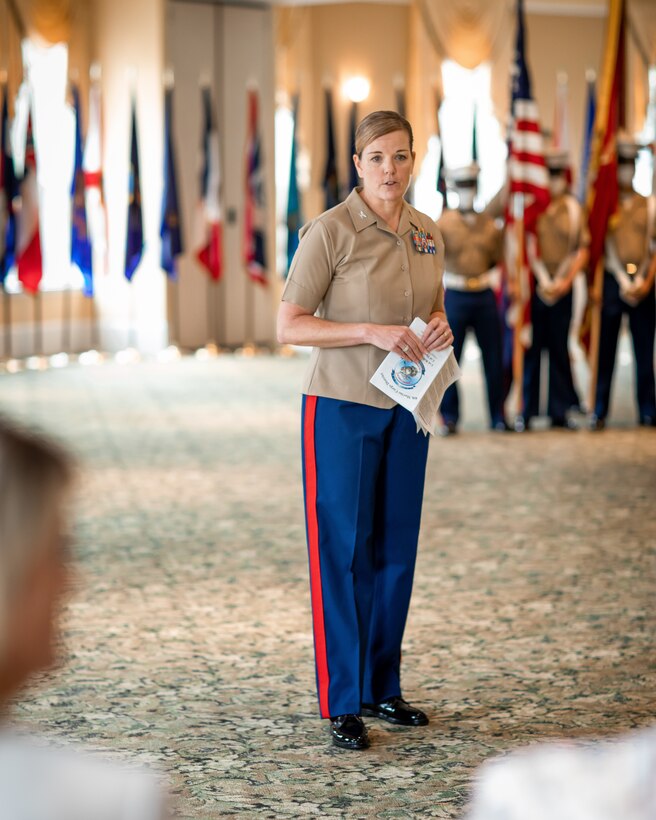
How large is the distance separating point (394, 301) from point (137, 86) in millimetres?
13590

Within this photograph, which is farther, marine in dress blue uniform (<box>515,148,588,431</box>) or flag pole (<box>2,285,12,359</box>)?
flag pole (<box>2,285,12,359</box>)

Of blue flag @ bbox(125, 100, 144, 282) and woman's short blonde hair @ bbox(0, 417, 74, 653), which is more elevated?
blue flag @ bbox(125, 100, 144, 282)

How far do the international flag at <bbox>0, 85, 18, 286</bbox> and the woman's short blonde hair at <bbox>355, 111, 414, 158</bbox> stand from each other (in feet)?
37.7

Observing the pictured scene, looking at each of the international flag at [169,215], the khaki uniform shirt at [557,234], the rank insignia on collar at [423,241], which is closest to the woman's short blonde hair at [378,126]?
the rank insignia on collar at [423,241]

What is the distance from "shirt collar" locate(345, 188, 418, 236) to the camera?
348cm

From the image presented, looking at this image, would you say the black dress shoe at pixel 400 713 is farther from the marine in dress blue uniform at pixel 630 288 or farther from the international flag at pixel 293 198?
the international flag at pixel 293 198

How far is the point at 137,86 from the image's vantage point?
16.3m

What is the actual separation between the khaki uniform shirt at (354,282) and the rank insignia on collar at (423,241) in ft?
0.05

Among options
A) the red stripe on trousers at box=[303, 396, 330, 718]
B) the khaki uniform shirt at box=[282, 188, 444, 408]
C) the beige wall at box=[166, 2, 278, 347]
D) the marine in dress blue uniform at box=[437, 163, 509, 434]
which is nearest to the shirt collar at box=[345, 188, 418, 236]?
the khaki uniform shirt at box=[282, 188, 444, 408]

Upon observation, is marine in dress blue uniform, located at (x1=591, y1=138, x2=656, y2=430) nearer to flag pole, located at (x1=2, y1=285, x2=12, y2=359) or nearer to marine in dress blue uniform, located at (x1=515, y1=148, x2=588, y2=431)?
marine in dress blue uniform, located at (x1=515, y1=148, x2=588, y2=431)

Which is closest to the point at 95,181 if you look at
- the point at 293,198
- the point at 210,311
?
the point at 210,311

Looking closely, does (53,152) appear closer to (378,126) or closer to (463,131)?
(463,131)

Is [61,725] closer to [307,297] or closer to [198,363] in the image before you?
[307,297]

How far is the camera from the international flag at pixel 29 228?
14.3 m
